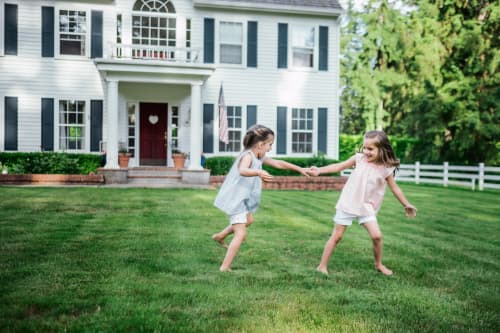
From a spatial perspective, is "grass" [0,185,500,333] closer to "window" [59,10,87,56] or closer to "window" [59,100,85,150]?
"window" [59,100,85,150]

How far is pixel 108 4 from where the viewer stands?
1831cm

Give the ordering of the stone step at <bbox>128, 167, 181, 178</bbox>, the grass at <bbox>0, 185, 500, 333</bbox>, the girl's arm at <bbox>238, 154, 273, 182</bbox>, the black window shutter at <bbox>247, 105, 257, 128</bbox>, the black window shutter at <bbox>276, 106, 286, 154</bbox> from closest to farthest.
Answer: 1. the grass at <bbox>0, 185, 500, 333</bbox>
2. the girl's arm at <bbox>238, 154, 273, 182</bbox>
3. the stone step at <bbox>128, 167, 181, 178</bbox>
4. the black window shutter at <bbox>247, 105, 257, 128</bbox>
5. the black window shutter at <bbox>276, 106, 286, 154</bbox>

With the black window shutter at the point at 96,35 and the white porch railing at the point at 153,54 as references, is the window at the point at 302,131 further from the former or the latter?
the black window shutter at the point at 96,35

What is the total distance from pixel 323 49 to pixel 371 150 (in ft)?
50.7

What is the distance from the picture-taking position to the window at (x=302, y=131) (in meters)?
19.7

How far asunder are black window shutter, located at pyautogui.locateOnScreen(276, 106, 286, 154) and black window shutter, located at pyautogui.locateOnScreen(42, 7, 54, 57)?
818cm

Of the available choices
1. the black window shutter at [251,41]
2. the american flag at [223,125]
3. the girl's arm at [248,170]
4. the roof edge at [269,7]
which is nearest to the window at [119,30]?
the roof edge at [269,7]

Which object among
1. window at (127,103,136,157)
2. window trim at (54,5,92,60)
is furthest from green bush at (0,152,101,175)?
window trim at (54,5,92,60)

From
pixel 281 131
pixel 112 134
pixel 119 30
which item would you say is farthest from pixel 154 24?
pixel 281 131

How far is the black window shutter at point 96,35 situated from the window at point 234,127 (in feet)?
16.1

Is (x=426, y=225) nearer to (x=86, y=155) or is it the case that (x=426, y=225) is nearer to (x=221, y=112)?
(x=221, y=112)

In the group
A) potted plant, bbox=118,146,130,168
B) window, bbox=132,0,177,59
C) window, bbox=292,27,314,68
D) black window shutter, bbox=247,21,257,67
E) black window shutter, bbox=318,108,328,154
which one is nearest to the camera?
potted plant, bbox=118,146,130,168

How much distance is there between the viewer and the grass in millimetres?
3449

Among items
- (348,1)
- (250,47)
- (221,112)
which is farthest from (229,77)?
(348,1)
